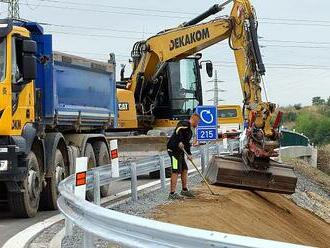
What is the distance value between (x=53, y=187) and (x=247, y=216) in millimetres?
3786

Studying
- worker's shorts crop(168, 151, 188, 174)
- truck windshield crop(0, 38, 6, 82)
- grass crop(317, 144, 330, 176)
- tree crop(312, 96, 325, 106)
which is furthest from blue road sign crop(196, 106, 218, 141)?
tree crop(312, 96, 325, 106)

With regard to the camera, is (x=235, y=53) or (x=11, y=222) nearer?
(x=11, y=222)

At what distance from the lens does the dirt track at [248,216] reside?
11172mm

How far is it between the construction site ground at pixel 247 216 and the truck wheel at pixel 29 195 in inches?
85.2

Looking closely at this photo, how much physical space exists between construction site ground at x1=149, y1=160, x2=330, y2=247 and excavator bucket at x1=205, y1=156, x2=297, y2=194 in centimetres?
39

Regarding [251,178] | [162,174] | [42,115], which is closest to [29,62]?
[42,115]

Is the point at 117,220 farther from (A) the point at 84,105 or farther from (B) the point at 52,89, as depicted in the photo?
(A) the point at 84,105

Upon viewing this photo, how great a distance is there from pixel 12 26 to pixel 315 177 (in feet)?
74.5

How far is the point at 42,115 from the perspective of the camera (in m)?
12.8

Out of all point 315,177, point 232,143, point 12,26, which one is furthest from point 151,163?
point 315,177

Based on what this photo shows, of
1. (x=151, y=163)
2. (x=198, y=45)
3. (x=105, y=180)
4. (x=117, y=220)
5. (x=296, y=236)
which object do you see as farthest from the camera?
(x=198, y=45)

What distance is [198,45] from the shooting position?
20.1 meters

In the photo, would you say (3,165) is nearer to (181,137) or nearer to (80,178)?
(80,178)

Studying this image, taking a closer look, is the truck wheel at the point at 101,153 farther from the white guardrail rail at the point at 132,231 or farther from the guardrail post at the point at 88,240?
the guardrail post at the point at 88,240
